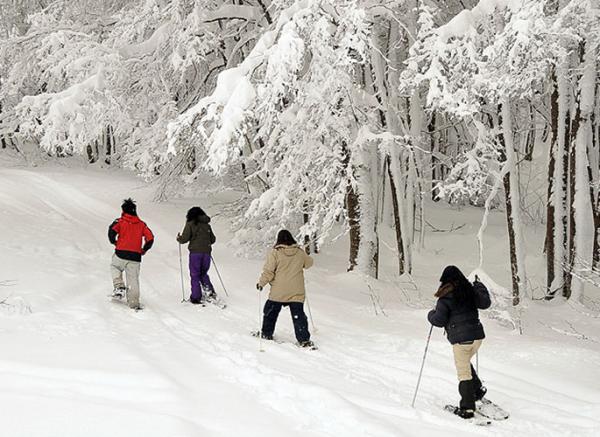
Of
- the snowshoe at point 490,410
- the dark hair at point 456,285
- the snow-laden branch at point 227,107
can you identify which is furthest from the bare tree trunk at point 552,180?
the snowshoe at point 490,410

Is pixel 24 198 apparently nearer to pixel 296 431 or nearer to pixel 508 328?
pixel 508 328

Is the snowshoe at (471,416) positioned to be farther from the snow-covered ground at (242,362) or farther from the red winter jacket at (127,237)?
the red winter jacket at (127,237)

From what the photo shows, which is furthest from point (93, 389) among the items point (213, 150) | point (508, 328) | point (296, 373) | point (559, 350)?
point (508, 328)

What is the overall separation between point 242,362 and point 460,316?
239 centimetres

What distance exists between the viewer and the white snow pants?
902 cm

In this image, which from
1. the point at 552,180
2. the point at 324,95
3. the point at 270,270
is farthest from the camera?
the point at 552,180

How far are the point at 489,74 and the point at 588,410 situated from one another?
14.3 ft

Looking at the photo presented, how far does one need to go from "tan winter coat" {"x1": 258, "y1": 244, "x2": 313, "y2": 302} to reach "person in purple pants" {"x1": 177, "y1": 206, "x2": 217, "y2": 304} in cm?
217

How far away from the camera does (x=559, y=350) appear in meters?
7.61

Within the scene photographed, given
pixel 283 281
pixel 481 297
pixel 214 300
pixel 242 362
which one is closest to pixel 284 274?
pixel 283 281

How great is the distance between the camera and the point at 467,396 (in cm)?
560

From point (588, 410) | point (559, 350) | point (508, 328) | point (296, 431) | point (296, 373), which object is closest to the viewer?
point (296, 431)

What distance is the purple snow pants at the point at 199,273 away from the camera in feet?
32.2

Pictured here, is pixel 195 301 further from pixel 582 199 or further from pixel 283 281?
pixel 582 199
